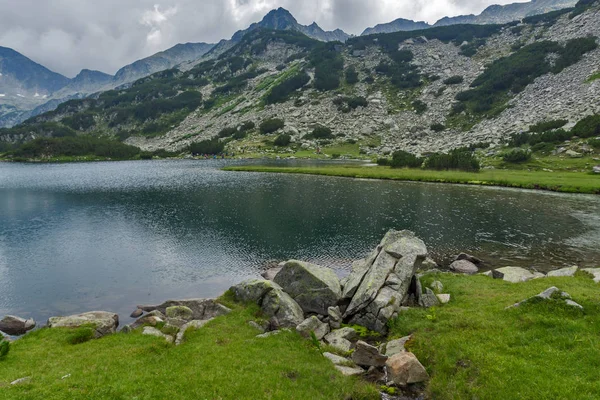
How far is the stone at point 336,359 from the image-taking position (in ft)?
61.9

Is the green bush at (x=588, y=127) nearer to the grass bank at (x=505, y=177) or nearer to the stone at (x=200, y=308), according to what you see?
the grass bank at (x=505, y=177)

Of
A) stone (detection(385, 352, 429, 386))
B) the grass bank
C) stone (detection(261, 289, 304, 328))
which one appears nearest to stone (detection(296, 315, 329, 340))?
stone (detection(261, 289, 304, 328))

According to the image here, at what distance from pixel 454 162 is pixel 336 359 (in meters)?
109

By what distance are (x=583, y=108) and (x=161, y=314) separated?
163217mm

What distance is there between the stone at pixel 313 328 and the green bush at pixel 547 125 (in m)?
140

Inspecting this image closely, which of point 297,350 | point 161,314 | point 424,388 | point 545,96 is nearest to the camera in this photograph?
point 424,388

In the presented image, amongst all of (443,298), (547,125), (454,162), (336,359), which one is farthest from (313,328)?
(547,125)

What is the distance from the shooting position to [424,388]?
16516mm

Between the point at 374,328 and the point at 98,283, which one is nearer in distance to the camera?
the point at 374,328

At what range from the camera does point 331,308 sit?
1000 inches

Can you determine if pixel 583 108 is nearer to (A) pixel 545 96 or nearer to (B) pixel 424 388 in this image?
(A) pixel 545 96

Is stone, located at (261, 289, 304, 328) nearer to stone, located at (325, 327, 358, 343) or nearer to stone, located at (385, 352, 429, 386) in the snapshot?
stone, located at (325, 327, 358, 343)

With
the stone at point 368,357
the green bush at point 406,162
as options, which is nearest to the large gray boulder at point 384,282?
the stone at point 368,357

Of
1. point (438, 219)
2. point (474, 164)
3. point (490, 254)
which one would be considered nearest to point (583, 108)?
point (474, 164)
